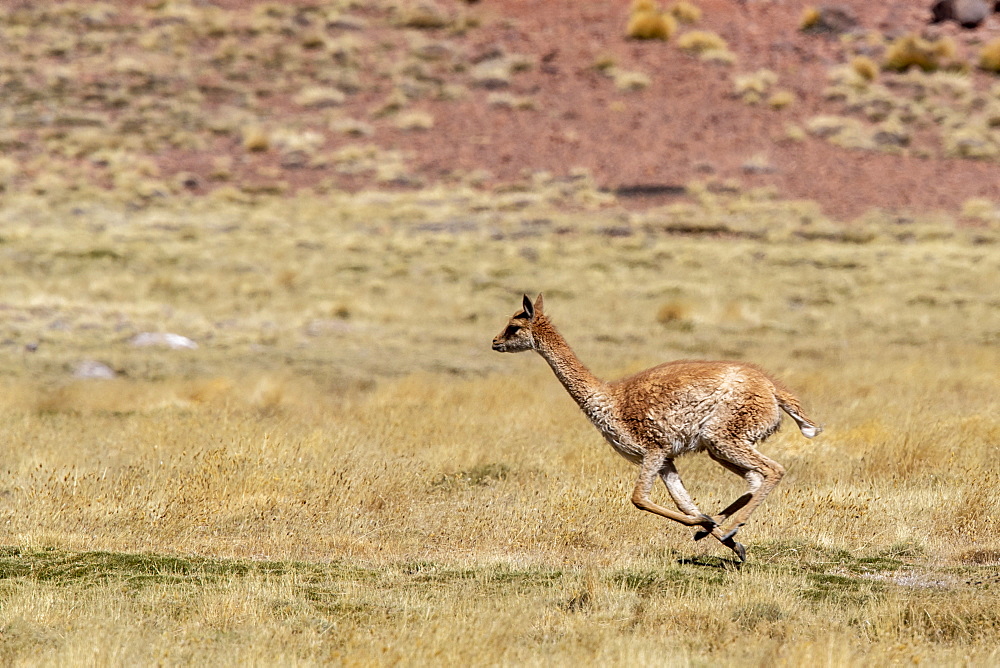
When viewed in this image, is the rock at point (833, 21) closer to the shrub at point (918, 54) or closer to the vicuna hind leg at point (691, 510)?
the shrub at point (918, 54)

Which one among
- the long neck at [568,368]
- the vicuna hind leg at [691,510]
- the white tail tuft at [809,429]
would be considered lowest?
the vicuna hind leg at [691,510]

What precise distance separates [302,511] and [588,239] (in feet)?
77.3

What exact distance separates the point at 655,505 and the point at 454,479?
3.08 metres

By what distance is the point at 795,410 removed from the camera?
29.4 feet

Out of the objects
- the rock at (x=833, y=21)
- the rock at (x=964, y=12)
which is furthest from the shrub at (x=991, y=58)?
the rock at (x=833, y=21)

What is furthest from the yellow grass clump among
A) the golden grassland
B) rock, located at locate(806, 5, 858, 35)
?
the golden grassland

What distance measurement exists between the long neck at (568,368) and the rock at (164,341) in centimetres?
1226

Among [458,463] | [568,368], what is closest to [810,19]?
[458,463]

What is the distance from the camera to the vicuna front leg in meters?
8.66

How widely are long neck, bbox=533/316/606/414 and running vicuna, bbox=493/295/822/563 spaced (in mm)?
166

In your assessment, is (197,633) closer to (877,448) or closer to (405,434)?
(405,434)

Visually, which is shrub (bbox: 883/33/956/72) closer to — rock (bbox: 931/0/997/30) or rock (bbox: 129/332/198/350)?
rock (bbox: 931/0/997/30)

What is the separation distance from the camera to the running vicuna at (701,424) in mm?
8703

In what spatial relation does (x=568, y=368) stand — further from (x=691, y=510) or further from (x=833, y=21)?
(x=833, y=21)
